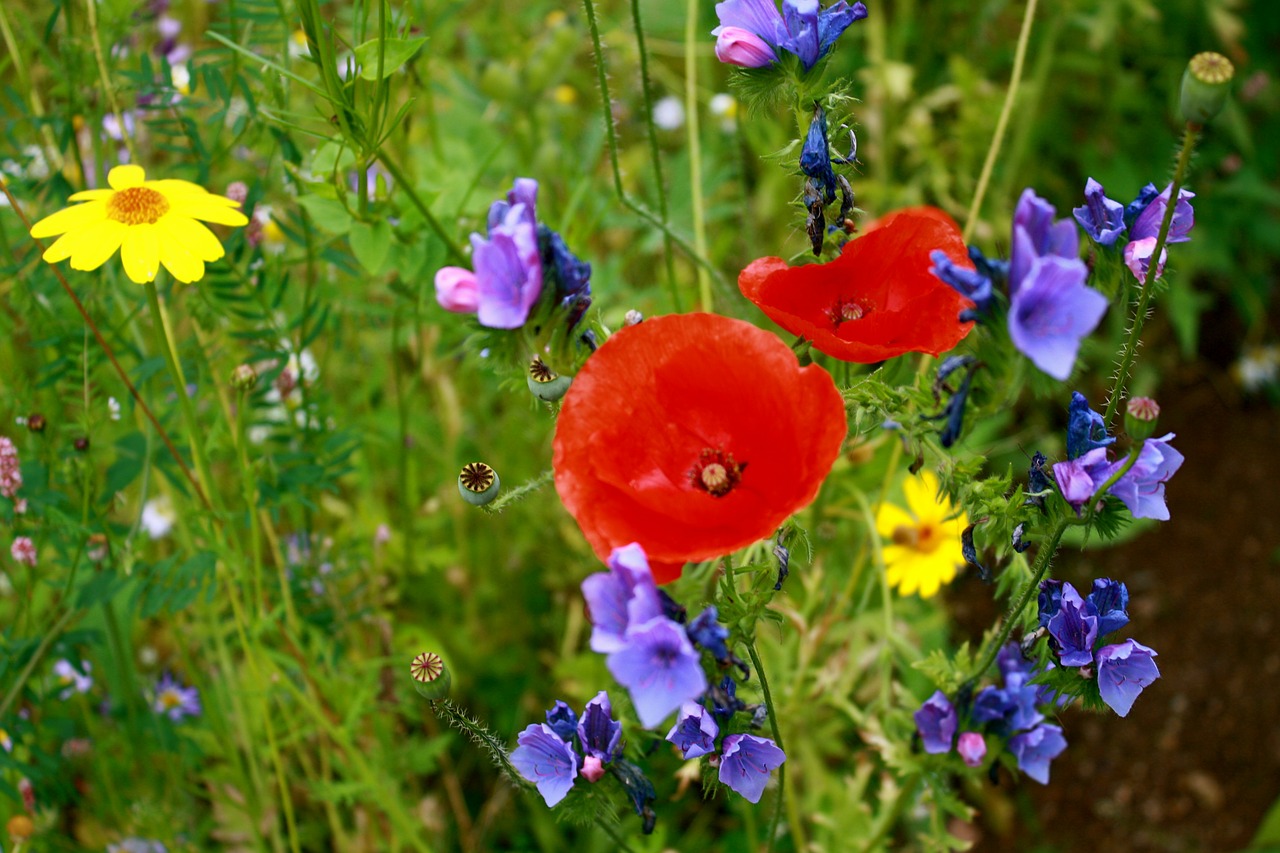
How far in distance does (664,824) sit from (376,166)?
1.14m

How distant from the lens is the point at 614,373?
2.99 ft

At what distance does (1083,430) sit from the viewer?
3.01 ft

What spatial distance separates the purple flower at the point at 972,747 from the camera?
111 centimetres

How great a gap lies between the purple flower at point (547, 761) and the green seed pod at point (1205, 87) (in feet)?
2.39

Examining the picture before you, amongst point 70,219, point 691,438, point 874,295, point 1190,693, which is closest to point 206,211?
point 70,219

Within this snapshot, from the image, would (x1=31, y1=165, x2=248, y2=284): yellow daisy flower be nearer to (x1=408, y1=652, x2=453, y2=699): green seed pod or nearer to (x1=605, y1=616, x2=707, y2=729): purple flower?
(x1=408, y1=652, x2=453, y2=699): green seed pod

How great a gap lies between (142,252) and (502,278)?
0.55 m

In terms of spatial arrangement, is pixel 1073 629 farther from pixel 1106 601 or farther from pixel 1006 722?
pixel 1006 722

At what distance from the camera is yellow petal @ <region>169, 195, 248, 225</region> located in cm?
119

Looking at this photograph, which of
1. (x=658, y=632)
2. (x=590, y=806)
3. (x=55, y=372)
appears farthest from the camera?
(x=55, y=372)

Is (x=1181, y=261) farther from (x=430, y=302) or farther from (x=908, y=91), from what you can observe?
(x=430, y=302)

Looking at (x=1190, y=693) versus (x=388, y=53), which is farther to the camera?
(x=1190, y=693)

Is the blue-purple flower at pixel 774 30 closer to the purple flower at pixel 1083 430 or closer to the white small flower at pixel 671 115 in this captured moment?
the purple flower at pixel 1083 430

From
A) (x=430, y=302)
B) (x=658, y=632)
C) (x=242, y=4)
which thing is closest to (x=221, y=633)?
(x=430, y=302)
